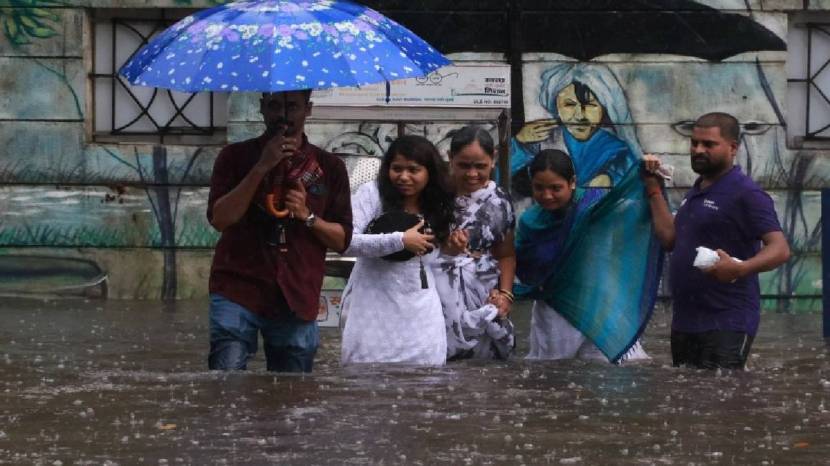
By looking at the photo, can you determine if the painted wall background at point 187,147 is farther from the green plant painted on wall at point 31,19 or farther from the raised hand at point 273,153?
the raised hand at point 273,153

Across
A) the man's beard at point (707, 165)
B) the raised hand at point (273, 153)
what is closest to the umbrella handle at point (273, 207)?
the raised hand at point (273, 153)

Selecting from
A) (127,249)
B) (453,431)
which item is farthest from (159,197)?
(453,431)

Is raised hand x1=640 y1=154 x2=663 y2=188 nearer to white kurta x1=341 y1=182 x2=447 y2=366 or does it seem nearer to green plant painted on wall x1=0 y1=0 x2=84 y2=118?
white kurta x1=341 y1=182 x2=447 y2=366

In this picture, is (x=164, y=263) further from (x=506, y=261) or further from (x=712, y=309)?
(x=712, y=309)

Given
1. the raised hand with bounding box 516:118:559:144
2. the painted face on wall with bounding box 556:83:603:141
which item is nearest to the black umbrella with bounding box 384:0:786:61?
the painted face on wall with bounding box 556:83:603:141

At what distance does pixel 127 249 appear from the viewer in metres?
14.8

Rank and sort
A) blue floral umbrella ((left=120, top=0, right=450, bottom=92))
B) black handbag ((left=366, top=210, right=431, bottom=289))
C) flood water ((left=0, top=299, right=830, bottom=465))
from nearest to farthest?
flood water ((left=0, top=299, right=830, bottom=465)) < blue floral umbrella ((left=120, top=0, right=450, bottom=92)) < black handbag ((left=366, top=210, right=431, bottom=289))

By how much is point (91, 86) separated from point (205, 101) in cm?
92

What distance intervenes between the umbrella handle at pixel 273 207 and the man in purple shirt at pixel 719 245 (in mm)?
1967

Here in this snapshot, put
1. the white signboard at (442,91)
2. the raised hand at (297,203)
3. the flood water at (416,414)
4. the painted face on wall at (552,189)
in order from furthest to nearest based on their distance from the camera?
the white signboard at (442,91) < the painted face on wall at (552,189) < the raised hand at (297,203) < the flood water at (416,414)

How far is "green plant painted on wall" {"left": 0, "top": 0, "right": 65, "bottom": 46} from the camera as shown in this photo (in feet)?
48.2

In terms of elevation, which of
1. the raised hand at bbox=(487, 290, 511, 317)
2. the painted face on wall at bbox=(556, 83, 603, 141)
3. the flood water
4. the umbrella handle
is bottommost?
the flood water

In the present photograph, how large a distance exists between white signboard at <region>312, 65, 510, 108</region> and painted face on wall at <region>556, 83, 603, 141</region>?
85 cm

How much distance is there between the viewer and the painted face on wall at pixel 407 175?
27.7 ft
